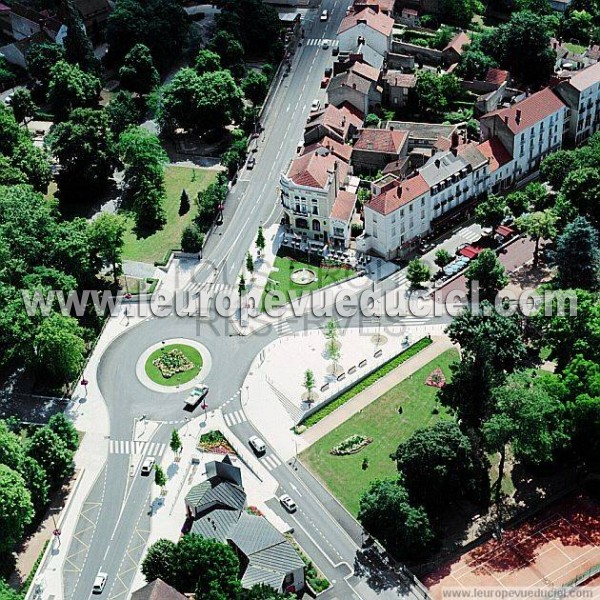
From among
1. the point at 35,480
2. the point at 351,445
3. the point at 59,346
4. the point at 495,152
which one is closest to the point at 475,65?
the point at 495,152

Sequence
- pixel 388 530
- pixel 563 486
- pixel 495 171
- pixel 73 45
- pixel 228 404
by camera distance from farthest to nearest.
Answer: pixel 73 45 < pixel 495 171 < pixel 228 404 < pixel 563 486 < pixel 388 530

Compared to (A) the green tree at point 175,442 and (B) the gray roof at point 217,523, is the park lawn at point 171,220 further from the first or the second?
(B) the gray roof at point 217,523

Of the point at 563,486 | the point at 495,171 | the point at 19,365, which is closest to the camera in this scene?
the point at 563,486

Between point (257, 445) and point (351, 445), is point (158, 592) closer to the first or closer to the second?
point (257, 445)

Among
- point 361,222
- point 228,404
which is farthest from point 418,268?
point 228,404

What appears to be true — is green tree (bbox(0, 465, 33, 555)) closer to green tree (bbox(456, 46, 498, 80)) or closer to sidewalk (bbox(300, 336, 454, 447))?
sidewalk (bbox(300, 336, 454, 447))

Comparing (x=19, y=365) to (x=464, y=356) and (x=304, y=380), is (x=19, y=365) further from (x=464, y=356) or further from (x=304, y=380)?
(x=464, y=356)

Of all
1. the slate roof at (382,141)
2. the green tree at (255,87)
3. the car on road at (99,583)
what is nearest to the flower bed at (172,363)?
the car on road at (99,583)
